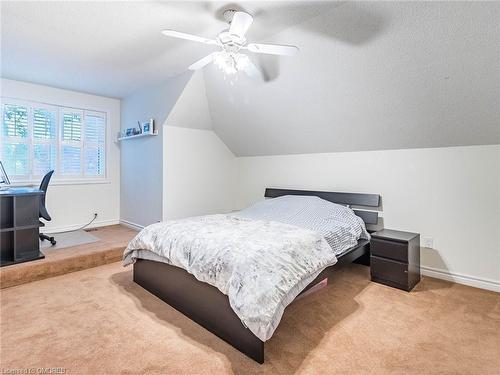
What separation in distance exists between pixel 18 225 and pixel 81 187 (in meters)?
1.86

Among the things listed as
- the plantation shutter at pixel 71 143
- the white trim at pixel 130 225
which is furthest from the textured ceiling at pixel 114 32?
the white trim at pixel 130 225

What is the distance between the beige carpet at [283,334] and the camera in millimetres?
1704

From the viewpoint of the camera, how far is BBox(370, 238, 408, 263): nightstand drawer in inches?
108

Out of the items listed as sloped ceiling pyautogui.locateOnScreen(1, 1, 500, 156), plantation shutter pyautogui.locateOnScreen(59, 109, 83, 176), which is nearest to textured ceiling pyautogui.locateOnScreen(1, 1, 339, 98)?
sloped ceiling pyautogui.locateOnScreen(1, 1, 500, 156)

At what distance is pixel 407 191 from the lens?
3.22m

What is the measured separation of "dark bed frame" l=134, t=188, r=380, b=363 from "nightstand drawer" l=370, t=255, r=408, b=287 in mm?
205

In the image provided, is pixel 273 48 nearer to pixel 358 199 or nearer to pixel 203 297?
pixel 203 297

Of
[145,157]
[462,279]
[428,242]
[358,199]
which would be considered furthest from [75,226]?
[462,279]

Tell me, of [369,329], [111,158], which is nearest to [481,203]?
[369,329]

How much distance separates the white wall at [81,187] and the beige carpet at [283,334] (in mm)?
2026

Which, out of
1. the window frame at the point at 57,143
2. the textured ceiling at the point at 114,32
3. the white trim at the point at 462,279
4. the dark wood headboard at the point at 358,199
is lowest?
the white trim at the point at 462,279

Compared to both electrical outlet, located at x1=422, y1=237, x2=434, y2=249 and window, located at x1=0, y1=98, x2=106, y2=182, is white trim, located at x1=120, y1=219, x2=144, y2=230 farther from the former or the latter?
electrical outlet, located at x1=422, y1=237, x2=434, y2=249

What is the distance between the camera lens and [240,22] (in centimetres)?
199

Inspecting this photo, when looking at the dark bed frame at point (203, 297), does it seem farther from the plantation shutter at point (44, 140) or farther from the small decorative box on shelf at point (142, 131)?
the plantation shutter at point (44, 140)
